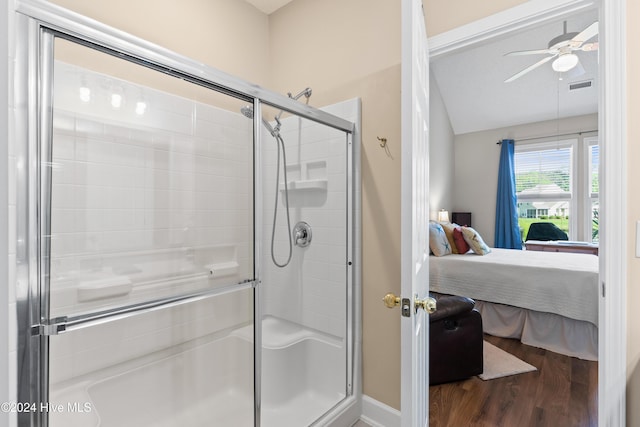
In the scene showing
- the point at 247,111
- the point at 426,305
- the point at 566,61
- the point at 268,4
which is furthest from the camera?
the point at 566,61

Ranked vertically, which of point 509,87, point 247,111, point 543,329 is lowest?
point 543,329

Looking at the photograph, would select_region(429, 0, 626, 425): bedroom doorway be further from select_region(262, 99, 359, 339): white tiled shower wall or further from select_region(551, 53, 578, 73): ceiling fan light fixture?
select_region(551, 53, 578, 73): ceiling fan light fixture

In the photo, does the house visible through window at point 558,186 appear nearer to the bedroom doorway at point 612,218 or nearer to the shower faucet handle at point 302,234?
the bedroom doorway at point 612,218

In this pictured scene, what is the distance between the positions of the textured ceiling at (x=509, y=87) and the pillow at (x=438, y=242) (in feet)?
6.33

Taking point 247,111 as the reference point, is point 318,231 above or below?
below

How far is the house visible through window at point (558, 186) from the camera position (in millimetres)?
5062

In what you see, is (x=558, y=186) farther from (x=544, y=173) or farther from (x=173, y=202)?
(x=173, y=202)

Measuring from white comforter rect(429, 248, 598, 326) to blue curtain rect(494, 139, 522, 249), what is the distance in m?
1.99

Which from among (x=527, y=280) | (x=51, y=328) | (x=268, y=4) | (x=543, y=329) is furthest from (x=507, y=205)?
(x=51, y=328)

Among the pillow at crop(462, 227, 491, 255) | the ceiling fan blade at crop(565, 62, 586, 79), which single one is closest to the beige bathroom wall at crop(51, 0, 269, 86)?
the pillow at crop(462, 227, 491, 255)

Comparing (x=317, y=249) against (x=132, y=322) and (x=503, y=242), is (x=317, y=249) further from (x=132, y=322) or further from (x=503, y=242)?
(x=503, y=242)

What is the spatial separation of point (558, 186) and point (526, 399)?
4650 millimetres

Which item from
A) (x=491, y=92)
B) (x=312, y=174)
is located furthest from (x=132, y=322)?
(x=491, y=92)

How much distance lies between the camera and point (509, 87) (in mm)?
4730
